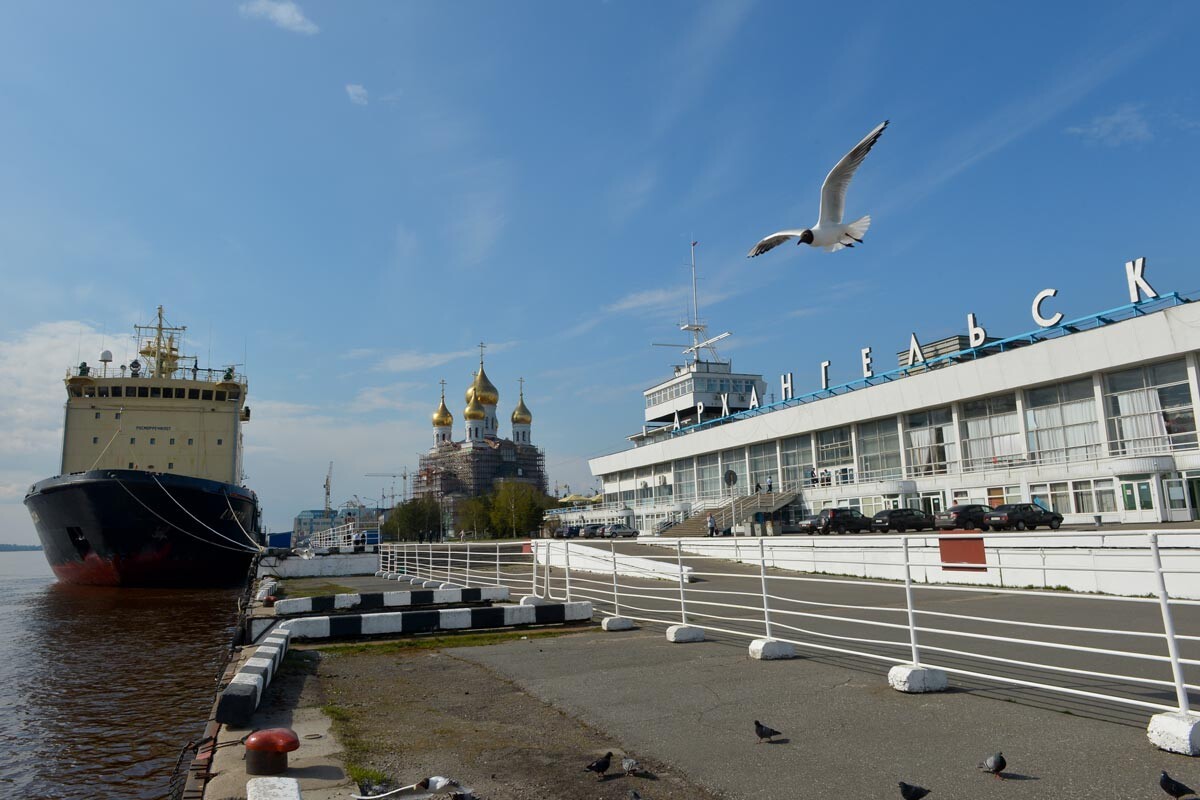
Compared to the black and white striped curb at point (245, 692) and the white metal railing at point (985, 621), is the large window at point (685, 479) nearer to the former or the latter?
the white metal railing at point (985, 621)

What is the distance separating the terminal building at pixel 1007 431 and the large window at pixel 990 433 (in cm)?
6

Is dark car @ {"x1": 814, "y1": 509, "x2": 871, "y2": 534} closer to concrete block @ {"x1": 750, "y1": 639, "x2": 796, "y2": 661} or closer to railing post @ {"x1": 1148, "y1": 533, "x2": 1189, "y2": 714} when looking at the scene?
concrete block @ {"x1": 750, "y1": 639, "x2": 796, "y2": 661}

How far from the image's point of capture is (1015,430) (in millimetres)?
35219

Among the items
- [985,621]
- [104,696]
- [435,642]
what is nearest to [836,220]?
[985,621]

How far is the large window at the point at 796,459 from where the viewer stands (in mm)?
47094

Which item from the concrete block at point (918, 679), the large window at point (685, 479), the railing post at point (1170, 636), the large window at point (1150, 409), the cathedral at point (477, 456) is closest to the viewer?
the railing post at point (1170, 636)

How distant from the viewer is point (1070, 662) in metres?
7.50

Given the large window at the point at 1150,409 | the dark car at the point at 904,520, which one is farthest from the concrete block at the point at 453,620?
the large window at the point at 1150,409

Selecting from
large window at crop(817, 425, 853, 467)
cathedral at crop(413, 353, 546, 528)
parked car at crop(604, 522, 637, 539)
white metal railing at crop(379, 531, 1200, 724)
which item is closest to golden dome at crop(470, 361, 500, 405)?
cathedral at crop(413, 353, 546, 528)

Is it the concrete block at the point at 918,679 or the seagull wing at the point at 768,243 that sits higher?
the seagull wing at the point at 768,243

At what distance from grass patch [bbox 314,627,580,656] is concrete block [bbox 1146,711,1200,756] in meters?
7.14

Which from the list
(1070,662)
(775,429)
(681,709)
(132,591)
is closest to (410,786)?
(681,709)

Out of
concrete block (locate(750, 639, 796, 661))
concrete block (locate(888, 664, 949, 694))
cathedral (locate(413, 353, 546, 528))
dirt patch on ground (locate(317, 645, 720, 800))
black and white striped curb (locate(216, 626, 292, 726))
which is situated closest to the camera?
dirt patch on ground (locate(317, 645, 720, 800))

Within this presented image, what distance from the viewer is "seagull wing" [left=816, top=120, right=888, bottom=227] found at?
1038 cm
